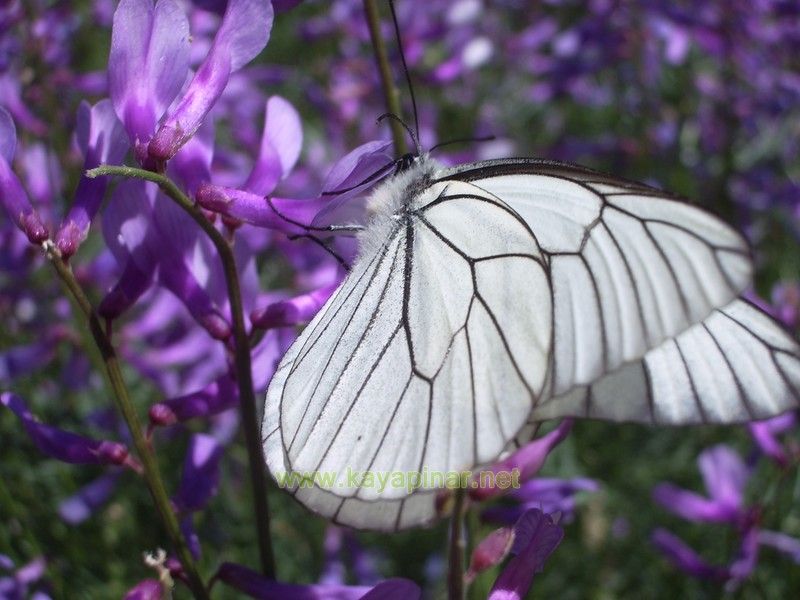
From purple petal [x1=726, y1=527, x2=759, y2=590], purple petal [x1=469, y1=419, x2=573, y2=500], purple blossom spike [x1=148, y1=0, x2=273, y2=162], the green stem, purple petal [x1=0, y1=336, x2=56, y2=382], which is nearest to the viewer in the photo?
purple blossom spike [x1=148, y1=0, x2=273, y2=162]

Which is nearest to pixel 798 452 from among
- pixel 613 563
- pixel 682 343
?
pixel 613 563

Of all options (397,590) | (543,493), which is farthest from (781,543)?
(397,590)

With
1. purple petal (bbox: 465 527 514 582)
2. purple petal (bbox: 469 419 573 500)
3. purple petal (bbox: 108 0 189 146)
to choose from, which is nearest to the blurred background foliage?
purple petal (bbox: 469 419 573 500)

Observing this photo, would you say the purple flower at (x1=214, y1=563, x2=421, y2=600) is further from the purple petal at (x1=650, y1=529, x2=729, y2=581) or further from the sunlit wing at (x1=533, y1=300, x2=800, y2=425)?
the purple petal at (x1=650, y1=529, x2=729, y2=581)

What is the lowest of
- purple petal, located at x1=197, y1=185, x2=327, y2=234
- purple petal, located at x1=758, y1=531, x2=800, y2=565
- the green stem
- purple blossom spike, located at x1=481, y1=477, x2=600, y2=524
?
purple blossom spike, located at x1=481, y1=477, x2=600, y2=524

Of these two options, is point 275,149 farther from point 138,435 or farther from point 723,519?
point 723,519

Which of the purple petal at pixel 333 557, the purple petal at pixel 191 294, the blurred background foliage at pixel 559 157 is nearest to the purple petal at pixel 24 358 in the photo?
the blurred background foliage at pixel 559 157
